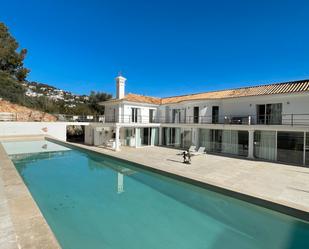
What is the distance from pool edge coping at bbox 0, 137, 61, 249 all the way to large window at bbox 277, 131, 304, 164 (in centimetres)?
1567

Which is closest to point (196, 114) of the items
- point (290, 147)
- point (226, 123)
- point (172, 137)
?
point (226, 123)

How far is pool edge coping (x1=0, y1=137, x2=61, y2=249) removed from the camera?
4328 millimetres

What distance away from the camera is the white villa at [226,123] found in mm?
15227

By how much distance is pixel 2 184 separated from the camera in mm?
7625

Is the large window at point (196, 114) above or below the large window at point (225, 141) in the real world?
above

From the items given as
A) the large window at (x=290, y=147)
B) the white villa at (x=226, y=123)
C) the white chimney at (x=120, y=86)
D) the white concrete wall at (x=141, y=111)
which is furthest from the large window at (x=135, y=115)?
the large window at (x=290, y=147)

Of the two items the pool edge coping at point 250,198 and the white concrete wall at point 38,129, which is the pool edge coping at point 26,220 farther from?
the white concrete wall at point 38,129

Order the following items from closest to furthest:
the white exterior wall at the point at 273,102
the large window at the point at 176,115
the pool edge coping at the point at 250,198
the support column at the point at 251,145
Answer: the pool edge coping at the point at 250,198 → the white exterior wall at the point at 273,102 → the support column at the point at 251,145 → the large window at the point at 176,115

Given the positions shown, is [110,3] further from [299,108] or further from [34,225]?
[34,225]

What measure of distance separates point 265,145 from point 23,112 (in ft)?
123

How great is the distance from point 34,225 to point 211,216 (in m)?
5.39

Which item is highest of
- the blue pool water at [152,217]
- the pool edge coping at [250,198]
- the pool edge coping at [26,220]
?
the pool edge coping at [26,220]

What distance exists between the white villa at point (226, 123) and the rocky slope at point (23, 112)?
55.9 feet

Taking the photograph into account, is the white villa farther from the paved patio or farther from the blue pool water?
the blue pool water
